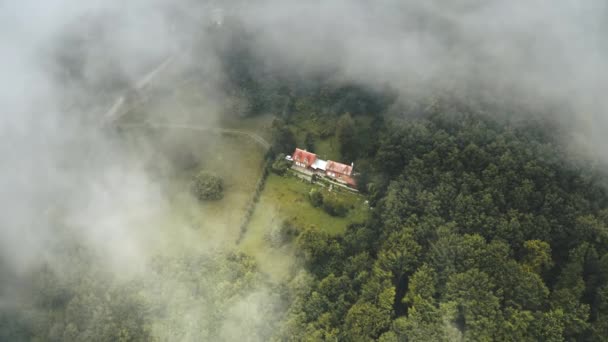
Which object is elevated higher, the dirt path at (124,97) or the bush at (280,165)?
the dirt path at (124,97)

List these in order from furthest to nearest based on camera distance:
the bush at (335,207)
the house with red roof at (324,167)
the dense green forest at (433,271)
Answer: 1. the house with red roof at (324,167)
2. the bush at (335,207)
3. the dense green forest at (433,271)

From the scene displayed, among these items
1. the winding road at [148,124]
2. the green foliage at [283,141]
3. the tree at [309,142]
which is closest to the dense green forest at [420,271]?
the tree at [309,142]

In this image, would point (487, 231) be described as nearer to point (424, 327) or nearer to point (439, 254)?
point (439, 254)

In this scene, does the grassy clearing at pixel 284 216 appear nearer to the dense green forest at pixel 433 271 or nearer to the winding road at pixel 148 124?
the dense green forest at pixel 433 271

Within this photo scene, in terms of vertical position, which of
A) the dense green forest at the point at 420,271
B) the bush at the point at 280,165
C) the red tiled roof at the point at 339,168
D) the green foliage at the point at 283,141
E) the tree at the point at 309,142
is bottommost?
the dense green forest at the point at 420,271

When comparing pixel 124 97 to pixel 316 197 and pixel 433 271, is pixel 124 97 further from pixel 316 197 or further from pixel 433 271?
pixel 433 271

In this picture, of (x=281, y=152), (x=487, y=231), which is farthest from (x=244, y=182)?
(x=487, y=231)

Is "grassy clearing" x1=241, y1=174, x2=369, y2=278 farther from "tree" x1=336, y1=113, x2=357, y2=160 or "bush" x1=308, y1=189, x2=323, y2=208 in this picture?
"tree" x1=336, y1=113, x2=357, y2=160
